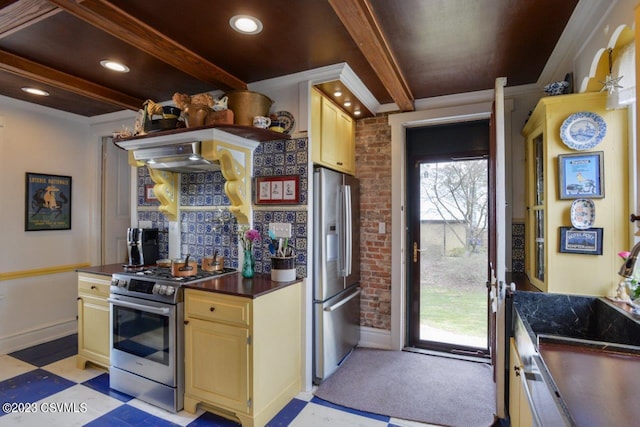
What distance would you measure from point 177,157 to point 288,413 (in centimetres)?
203

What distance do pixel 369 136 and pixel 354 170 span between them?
39 cm

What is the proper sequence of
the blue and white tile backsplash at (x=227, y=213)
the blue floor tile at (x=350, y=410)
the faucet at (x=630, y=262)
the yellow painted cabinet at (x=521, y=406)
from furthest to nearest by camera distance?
the blue and white tile backsplash at (x=227, y=213), the blue floor tile at (x=350, y=410), the yellow painted cabinet at (x=521, y=406), the faucet at (x=630, y=262)

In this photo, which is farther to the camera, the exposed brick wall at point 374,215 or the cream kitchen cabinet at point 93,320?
the exposed brick wall at point 374,215

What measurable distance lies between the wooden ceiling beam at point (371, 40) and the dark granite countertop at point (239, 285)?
5.48 ft

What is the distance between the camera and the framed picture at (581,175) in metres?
1.80

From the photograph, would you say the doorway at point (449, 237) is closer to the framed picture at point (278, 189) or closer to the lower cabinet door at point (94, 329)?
the framed picture at point (278, 189)

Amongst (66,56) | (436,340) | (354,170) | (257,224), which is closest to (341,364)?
(436,340)

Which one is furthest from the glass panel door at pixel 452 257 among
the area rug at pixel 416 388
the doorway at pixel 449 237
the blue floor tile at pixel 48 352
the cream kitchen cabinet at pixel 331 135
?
the blue floor tile at pixel 48 352

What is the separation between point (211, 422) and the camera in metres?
2.13

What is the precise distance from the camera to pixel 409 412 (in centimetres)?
226

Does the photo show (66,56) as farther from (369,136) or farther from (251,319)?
(369,136)

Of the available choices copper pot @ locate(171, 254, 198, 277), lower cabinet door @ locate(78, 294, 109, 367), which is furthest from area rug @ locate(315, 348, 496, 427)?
lower cabinet door @ locate(78, 294, 109, 367)

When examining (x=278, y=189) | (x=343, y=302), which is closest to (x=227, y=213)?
(x=278, y=189)

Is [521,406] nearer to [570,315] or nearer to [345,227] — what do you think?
[570,315]
